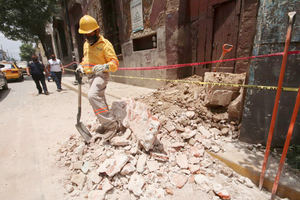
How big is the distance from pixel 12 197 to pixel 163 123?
7.82 feet

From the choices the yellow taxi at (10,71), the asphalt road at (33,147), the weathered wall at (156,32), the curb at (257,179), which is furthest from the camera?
the yellow taxi at (10,71)

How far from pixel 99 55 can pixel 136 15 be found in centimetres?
449

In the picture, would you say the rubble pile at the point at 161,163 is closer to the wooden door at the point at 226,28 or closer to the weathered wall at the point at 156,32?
the wooden door at the point at 226,28

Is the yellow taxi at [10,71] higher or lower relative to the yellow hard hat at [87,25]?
lower

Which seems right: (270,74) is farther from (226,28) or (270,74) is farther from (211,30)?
(211,30)

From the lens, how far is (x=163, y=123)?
290 cm

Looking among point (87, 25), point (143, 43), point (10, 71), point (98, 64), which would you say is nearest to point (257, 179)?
point (98, 64)

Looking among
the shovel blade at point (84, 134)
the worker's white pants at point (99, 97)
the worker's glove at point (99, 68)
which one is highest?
the worker's glove at point (99, 68)

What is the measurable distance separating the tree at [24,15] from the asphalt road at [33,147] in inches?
515

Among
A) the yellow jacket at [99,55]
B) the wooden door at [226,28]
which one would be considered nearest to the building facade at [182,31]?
the wooden door at [226,28]

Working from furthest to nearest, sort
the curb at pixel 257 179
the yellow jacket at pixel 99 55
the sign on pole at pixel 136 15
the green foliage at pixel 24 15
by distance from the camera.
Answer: the green foliage at pixel 24 15 → the sign on pole at pixel 136 15 → the yellow jacket at pixel 99 55 → the curb at pixel 257 179

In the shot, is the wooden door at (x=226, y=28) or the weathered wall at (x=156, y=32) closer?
the wooden door at (x=226, y=28)

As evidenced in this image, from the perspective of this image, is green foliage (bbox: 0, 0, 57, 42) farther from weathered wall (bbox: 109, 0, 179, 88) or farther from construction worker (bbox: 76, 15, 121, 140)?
construction worker (bbox: 76, 15, 121, 140)

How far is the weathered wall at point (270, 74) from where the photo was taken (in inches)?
70.2
